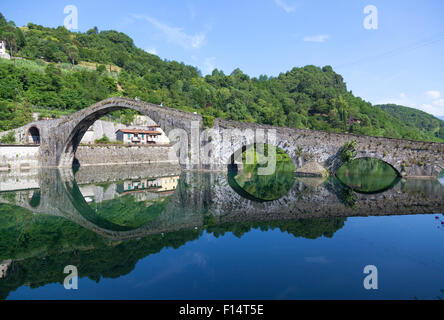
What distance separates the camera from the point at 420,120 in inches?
4449

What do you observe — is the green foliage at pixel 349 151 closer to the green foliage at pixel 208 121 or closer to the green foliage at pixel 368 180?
the green foliage at pixel 368 180

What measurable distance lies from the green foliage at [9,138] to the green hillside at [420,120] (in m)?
112

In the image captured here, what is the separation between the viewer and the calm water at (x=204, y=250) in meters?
5.36

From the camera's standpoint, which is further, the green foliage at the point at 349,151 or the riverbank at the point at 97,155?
the riverbank at the point at 97,155

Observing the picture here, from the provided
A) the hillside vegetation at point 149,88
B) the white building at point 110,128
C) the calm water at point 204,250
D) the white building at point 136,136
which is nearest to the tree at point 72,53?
the hillside vegetation at point 149,88

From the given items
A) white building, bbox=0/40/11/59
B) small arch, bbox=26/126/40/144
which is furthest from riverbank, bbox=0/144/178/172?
white building, bbox=0/40/11/59

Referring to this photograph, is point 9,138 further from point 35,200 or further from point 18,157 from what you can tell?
point 35,200

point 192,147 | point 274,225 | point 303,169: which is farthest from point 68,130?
point 274,225

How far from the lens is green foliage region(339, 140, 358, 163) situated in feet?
71.1

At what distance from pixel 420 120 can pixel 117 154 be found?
393 ft

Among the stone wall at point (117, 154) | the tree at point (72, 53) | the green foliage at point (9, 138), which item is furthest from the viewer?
the tree at point (72, 53)

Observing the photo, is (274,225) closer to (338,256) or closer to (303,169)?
(338,256)

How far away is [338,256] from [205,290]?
11.6ft
